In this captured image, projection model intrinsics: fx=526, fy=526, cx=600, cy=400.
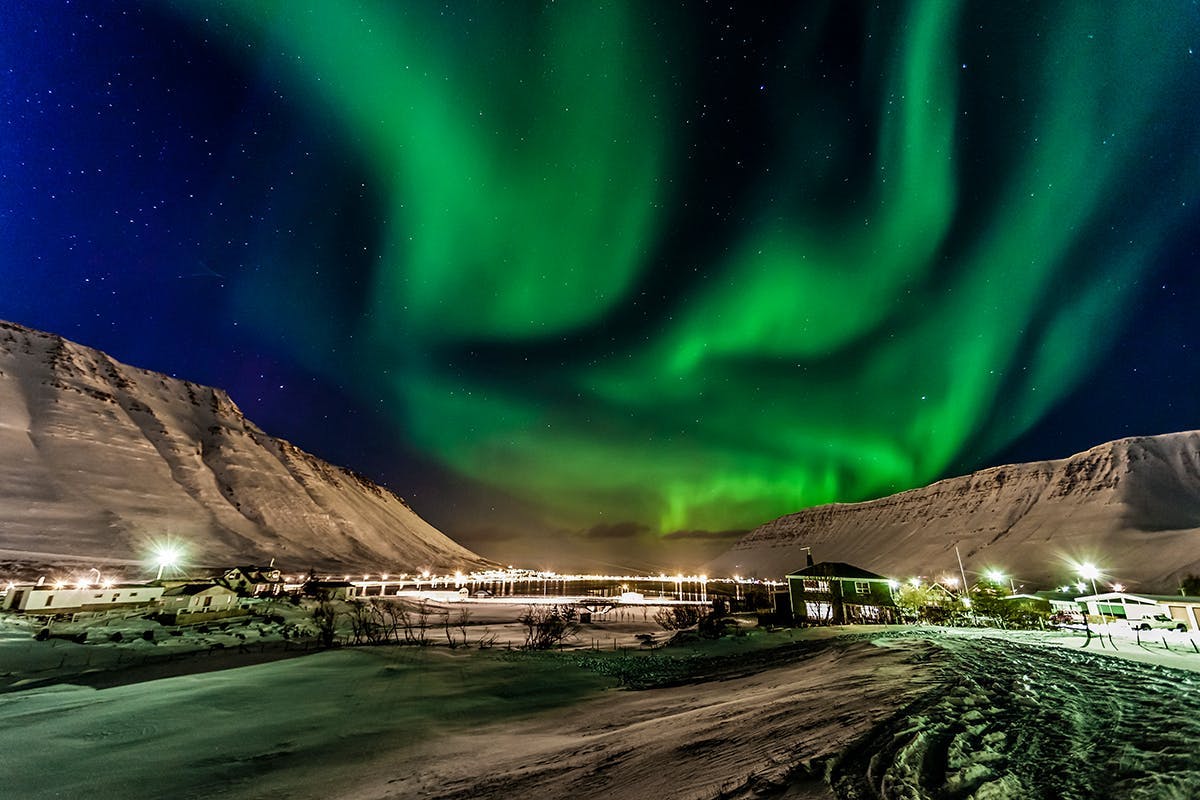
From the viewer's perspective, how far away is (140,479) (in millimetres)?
125938

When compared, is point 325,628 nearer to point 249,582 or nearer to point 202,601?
point 202,601

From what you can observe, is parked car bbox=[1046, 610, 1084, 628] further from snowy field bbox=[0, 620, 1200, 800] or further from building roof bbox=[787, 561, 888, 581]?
snowy field bbox=[0, 620, 1200, 800]

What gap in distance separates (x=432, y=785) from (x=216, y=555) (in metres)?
132

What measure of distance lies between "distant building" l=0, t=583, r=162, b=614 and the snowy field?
28785 mm

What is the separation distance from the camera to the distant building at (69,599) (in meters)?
40.4

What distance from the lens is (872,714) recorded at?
328 inches

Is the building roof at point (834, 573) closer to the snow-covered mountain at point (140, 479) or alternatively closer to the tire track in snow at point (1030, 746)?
the tire track in snow at point (1030, 746)

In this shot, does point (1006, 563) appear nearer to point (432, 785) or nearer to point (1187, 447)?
point (1187, 447)

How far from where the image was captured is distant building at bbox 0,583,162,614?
4038cm

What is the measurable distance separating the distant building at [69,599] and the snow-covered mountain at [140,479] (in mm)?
58922

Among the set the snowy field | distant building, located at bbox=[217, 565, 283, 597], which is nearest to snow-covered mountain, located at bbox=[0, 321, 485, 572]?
distant building, located at bbox=[217, 565, 283, 597]

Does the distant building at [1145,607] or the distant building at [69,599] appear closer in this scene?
the distant building at [1145,607]

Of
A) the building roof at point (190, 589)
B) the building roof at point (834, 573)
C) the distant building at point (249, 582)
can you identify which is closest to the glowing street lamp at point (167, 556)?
the distant building at point (249, 582)

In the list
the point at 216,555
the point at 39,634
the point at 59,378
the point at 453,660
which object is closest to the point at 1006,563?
the point at 453,660
